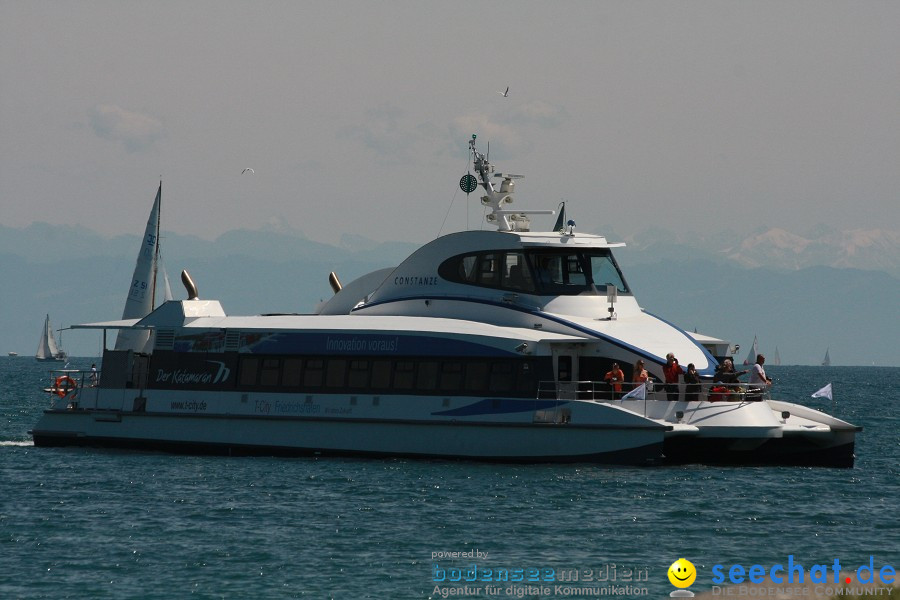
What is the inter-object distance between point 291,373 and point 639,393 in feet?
28.6

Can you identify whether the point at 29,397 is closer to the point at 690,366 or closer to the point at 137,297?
the point at 137,297

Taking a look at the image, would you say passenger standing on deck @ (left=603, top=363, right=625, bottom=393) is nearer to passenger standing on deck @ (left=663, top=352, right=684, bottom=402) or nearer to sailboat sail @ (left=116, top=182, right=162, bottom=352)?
passenger standing on deck @ (left=663, top=352, right=684, bottom=402)

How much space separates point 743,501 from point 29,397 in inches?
2136

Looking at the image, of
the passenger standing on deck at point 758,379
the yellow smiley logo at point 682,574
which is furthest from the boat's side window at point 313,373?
the yellow smiley logo at point 682,574

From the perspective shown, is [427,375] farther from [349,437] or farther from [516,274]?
[516,274]

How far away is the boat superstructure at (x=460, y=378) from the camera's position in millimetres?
29766

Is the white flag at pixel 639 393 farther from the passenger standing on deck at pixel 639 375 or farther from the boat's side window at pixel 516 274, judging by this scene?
the boat's side window at pixel 516 274

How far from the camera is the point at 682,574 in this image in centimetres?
1983

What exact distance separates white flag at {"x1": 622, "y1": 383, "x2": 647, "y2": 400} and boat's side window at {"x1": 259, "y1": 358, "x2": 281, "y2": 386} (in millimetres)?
8799

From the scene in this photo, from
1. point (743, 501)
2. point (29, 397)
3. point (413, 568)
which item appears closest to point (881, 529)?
point (743, 501)

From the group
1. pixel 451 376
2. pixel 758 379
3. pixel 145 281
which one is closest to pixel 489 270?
pixel 451 376

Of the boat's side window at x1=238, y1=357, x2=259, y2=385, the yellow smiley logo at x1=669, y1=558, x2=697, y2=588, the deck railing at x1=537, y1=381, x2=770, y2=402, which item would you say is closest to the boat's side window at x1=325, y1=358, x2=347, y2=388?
the boat's side window at x1=238, y1=357, x2=259, y2=385

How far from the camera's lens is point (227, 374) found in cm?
3434

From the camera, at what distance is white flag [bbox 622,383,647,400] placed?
2934cm
